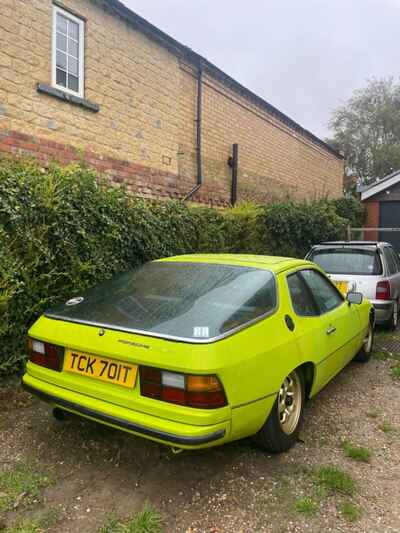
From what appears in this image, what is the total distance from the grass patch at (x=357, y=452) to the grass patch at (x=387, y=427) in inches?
16.2

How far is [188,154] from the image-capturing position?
355 inches

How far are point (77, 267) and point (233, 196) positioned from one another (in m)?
6.94

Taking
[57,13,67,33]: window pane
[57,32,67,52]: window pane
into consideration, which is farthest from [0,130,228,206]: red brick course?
[57,13,67,33]: window pane

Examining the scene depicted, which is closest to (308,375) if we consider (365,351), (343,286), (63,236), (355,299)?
(355,299)

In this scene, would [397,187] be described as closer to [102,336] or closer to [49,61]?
[49,61]

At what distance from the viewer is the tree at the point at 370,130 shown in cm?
3152

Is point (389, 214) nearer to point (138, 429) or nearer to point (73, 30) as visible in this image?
point (73, 30)

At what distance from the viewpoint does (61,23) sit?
619cm

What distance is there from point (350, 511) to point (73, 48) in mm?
7175

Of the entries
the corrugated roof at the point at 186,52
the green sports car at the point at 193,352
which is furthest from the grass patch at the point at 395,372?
the corrugated roof at the point at 186,52

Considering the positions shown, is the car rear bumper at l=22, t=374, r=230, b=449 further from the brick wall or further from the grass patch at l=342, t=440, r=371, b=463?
the brick wall

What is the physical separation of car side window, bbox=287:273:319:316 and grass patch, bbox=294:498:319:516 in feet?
4.09

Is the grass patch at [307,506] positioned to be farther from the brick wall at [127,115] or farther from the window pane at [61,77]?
the window pane at [61,77]

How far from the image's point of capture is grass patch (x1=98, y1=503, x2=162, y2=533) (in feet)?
6.73
